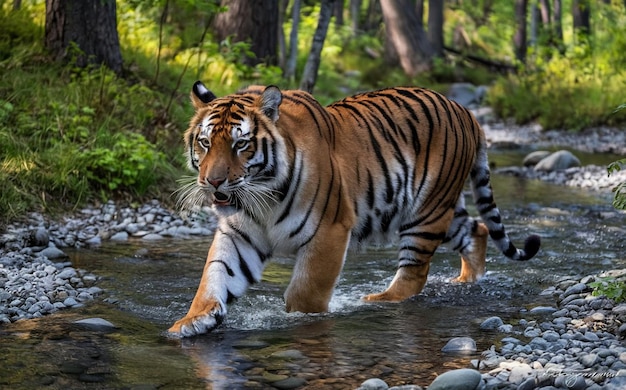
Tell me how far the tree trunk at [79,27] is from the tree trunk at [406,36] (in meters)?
14.8

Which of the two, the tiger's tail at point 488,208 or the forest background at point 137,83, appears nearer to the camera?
the tiger's tail at point 488,208

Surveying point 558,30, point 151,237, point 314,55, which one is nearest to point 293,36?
point 314,55

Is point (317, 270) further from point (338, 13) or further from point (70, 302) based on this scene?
point (338, 13)

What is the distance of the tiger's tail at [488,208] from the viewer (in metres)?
6.79

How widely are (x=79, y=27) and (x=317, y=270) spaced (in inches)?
241

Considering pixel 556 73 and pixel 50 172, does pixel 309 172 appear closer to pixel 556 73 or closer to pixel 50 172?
pixel 50 172

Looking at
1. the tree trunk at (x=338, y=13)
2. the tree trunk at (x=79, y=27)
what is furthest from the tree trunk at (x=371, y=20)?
the tree trunk at (x=79, y=27)

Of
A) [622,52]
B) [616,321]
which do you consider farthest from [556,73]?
[616,321]

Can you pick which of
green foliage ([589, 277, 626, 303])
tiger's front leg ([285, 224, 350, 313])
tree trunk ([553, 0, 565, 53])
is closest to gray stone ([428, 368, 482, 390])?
green foliage ([589, 277, 626, 303])

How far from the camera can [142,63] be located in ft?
38.3

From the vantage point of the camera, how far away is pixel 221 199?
5008mm

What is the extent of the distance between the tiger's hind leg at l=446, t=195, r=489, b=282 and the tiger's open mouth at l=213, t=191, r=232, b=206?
7.66ft

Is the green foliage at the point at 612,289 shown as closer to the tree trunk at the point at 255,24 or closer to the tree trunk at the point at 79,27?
the tree trunk at the point at 79,27

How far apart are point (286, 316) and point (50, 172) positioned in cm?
366
